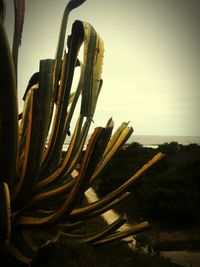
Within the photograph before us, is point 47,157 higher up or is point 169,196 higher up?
point 47,157

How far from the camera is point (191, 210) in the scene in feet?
30.2

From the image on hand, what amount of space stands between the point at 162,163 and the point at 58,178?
520 inches

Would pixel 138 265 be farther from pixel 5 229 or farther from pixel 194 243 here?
pixel 194 243

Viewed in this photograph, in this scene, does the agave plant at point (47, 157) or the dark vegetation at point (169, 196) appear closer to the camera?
the agave plant at point (47, 157)

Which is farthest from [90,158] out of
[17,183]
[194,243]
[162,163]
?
[162,163]

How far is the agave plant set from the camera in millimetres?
1351

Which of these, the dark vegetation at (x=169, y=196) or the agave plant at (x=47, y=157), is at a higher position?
the agave plant at (x=47, y=157)

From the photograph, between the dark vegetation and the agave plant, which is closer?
the agave plant

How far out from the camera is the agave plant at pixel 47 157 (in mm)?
1351

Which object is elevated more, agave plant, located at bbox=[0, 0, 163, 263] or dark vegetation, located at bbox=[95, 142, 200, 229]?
agave plant, located at bbox=[0, 0, 163, 263]

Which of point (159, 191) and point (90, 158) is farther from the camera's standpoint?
point (159, 191)

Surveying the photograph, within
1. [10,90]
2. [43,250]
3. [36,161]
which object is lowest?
[43,250]

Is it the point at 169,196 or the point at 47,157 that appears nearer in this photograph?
the point at 47,157

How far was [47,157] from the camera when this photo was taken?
6.32 ft
